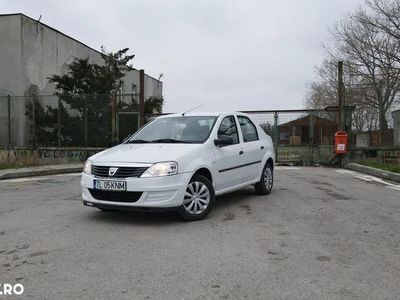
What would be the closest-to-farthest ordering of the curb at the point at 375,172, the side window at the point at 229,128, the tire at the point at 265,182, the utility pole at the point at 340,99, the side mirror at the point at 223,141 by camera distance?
the side mirror at the point at 223,141
the side window at the point at 229,128
the tire at the point at 265,182
the curb at the point at 375,172
the utility pole at the point at 340,99

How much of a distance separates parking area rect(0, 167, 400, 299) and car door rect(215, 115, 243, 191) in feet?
1.58

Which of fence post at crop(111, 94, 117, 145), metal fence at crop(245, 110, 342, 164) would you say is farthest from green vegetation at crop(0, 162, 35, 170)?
metal fence at crop(245, 110, 342, 164)

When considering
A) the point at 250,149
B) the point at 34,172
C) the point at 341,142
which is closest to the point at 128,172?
the point at 250,149

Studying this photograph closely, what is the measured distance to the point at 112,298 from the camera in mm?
3779

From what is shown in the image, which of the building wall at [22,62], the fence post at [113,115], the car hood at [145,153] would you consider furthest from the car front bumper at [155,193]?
the building wall at [22,62]

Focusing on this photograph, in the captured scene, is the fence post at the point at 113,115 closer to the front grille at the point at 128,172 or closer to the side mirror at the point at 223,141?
the side mirror at the point at 223,141

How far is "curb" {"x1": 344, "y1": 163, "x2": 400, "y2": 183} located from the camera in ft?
40.4

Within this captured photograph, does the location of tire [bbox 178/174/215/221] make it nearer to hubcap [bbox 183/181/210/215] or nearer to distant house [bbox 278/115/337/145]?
hubcap [bbox 183/181/210/215]

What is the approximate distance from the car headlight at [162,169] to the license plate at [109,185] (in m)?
0.34

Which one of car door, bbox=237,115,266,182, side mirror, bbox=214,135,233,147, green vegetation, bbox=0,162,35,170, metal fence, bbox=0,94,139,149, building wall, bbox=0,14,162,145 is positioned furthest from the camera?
building wall, bbox=0,14,162,145

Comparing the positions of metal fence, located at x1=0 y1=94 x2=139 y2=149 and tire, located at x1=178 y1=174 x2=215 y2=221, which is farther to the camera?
metal fence, located at x1=0 y1=94 x2=139 y2=149

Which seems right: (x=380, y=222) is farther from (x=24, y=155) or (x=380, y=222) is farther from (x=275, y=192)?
(x=24, y=155)

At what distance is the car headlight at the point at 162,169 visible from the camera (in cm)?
621

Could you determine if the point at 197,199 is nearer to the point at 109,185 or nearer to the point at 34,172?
the point at 109,185
